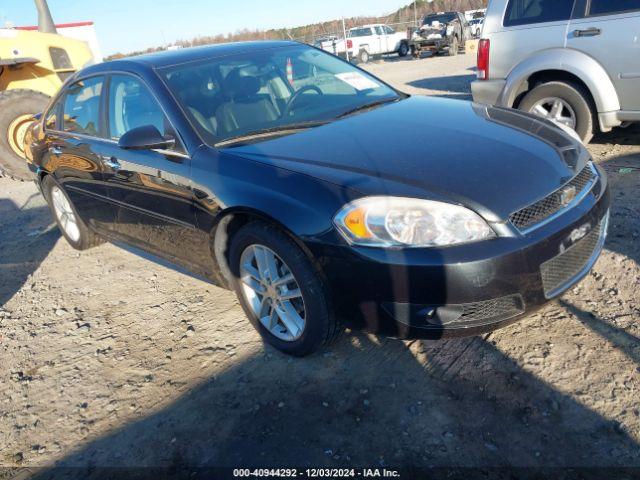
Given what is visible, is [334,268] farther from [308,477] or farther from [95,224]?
[95,224]

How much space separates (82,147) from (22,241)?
2.21 metres

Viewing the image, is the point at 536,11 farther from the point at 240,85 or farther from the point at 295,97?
the point at 240,85

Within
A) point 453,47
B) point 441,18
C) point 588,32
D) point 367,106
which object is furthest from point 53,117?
point 441,18

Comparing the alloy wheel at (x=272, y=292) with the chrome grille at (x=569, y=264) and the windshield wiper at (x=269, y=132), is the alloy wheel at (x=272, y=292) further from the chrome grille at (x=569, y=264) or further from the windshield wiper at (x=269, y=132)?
the chrome grille at (x=569, y=264)

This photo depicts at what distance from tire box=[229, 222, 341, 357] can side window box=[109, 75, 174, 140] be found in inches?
34.9

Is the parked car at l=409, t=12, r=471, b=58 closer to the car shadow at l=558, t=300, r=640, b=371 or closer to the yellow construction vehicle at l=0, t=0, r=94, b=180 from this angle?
the yellow construction vehicle at l=0, t=0, r=94, b=180

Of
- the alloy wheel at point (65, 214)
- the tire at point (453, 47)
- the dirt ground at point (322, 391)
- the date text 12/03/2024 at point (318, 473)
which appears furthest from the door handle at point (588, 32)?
the tire at point (453, 47)

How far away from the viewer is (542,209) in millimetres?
2332

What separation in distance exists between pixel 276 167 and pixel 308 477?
1456 millimetres

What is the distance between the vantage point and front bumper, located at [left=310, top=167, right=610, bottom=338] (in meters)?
2.16

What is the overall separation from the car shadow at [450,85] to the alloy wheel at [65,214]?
735 cm

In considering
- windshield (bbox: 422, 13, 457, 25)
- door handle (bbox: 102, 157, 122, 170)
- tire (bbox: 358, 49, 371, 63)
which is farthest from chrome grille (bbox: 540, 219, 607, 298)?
tire (bbox: 358, 49, 371, 63)

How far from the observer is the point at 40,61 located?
25.9 ft

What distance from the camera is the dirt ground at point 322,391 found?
7.07 ft
